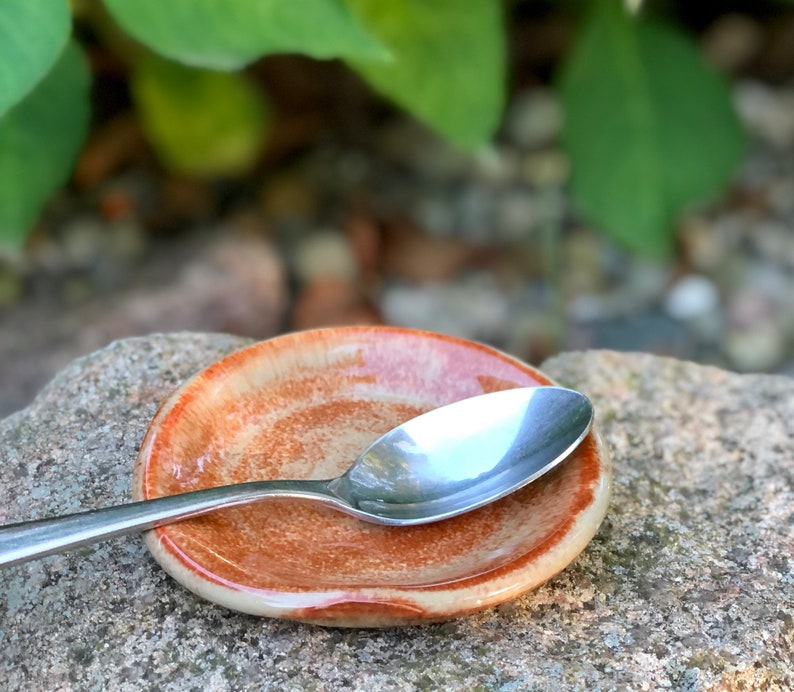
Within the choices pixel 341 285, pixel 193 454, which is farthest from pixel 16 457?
pixel 341 285

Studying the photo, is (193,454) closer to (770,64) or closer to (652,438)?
(652,438)

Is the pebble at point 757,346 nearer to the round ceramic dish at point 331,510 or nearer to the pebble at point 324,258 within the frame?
the pebble at point 324,258

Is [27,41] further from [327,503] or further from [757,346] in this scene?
[757,346]

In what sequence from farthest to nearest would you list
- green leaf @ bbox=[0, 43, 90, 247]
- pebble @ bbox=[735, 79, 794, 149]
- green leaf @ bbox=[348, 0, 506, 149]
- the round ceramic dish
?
pebble @ bbox=[735, 79, 794, 149] → green leaf @ bbox=[348, 0, 506, 149] → green leaf @ bbox=[0, 43, 90, 247] → the round ceramic dish

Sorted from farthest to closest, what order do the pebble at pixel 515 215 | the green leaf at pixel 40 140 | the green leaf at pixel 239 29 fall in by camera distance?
the pebble at pixel 515 215 → the green leaf at pixel 40 140 → the green leaf at pixel 239 29

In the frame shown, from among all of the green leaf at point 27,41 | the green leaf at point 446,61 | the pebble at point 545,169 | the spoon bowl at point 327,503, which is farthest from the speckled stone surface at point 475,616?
the pebble at point 545,169

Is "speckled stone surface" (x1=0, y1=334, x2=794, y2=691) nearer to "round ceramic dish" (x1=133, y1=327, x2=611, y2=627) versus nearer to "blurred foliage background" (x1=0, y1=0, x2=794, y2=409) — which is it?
"round ceramic dish" (x1=133, y1=327, x2=611, y2=627)

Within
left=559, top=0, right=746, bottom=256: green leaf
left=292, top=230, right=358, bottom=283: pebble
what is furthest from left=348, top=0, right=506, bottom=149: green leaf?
left=292, top=230, right=358, bottom=283: pebble
